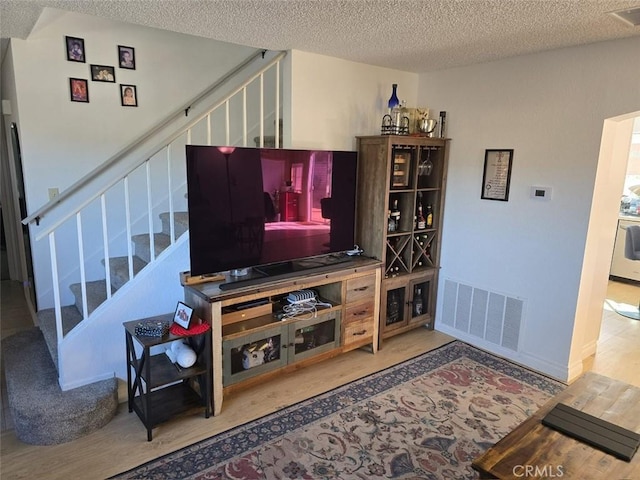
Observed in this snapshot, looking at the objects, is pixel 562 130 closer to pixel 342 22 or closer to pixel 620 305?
pixel 342 22

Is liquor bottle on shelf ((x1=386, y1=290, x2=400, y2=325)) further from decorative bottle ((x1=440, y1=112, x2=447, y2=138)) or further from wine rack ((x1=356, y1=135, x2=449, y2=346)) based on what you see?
decorative bottle ((x1=440, y1=112, x2=447, y2=138))

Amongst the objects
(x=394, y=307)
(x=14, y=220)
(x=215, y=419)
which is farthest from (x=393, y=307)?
(x=14, y=220)

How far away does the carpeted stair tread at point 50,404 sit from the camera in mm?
2311

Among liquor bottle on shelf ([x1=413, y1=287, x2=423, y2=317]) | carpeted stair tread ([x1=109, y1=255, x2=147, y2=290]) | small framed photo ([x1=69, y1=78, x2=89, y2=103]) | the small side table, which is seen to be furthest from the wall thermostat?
small framed photo ([x1=69, y1=78, x2=89, y2=103])

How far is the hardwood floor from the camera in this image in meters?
2.17

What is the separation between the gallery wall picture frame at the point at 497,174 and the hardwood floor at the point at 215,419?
52.6 inches

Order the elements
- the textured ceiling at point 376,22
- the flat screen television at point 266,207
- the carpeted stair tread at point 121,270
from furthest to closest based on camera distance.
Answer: the carpeted stair tread at point 121,270, the flat screen television at point 266,207, the textured ceiling at point 376,22

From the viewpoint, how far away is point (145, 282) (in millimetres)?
2812

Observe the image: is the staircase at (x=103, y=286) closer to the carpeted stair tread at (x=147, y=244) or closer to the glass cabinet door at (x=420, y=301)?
the carpeted stair tread at (x=147, y=244)

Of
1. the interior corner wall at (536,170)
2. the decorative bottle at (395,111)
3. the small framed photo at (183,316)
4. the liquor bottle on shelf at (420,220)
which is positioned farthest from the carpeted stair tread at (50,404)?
the interior corner wall at (536,170)

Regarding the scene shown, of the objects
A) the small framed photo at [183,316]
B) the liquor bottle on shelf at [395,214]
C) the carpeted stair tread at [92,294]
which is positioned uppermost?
the liquor bottle on shelf at [395,214]

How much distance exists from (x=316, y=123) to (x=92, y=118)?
1961 mm

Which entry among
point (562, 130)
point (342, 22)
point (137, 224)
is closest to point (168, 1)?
point (342, 22)

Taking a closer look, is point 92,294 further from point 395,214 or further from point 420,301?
point 420,301
